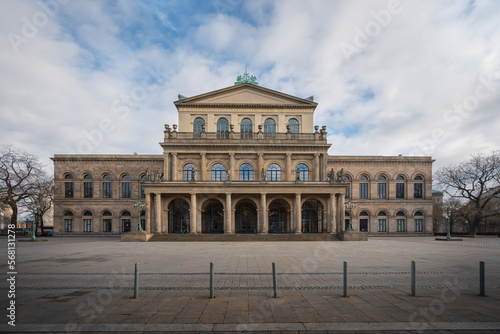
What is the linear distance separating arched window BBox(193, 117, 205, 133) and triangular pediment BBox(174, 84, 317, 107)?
7.83 feet

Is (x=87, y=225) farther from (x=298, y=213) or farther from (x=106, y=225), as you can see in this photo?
(x=298, y=213)

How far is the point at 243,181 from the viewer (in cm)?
3362

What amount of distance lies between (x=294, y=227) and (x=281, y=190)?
481 centimetres

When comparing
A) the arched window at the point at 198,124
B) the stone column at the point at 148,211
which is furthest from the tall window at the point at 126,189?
the arched window at the point at 198,124

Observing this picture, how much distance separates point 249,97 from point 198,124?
8.28 meters

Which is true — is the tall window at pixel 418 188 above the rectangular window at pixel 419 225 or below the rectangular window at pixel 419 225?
above

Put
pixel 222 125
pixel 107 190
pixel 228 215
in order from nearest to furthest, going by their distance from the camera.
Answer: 1. pixel 228 215
2. pixel 222 125
3. pixel 107 190

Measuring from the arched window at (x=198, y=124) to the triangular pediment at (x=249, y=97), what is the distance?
94.0 inches

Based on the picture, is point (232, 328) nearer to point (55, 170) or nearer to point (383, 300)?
point (383, 300)

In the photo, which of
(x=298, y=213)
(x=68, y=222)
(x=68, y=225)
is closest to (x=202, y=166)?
(x=298, y=213)

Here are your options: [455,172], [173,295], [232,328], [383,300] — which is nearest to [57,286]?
[173,295]

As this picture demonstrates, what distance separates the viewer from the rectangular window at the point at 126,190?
141 feet

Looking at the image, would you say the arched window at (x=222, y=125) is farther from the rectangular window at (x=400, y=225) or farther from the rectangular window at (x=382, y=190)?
the rectangular window at (x=400, y=225)

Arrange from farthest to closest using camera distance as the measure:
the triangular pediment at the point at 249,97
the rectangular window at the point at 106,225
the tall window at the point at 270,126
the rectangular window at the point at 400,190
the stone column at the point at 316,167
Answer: the rectangular window at the point at 400,190 < the rectangular window at the point at 106,225 < the tall window at the point at 270,126 < the triangular pediment at the point at 249,97 < the stone column at the point at 316,167
